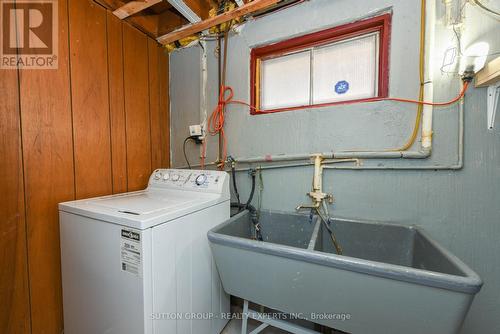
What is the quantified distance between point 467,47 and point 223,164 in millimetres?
1544

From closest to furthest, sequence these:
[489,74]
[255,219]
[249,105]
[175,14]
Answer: [489,74]
[255,219]
[249,105]
[175,14]

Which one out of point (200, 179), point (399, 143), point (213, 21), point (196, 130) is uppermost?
point (213, 21)

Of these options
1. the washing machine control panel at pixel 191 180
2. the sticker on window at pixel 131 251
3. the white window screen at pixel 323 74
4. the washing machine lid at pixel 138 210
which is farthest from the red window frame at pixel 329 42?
the sticker on window at pixel 131 251

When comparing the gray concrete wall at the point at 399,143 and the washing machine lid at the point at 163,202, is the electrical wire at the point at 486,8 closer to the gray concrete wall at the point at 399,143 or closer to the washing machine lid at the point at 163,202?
the gray concrete wall at the point at 399,143

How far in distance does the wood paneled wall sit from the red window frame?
93 centimetres

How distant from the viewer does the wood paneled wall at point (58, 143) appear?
102cm

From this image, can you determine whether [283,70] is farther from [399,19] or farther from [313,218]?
[313,218]

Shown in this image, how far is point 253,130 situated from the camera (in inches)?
61.1

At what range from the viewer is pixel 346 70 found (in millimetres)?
1332

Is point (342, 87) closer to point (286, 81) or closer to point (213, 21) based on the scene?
point (286, 81)

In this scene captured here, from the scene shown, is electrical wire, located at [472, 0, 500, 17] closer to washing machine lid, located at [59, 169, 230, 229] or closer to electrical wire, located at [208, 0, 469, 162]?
electrical wire, located at [208, 0, 469, 162]

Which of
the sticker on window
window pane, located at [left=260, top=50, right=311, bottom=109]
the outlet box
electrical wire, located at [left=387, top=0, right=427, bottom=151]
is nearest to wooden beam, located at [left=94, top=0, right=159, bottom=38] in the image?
the outlet box

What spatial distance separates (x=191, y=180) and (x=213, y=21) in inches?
46.8

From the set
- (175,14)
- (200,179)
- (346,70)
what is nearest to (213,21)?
(175,14)
